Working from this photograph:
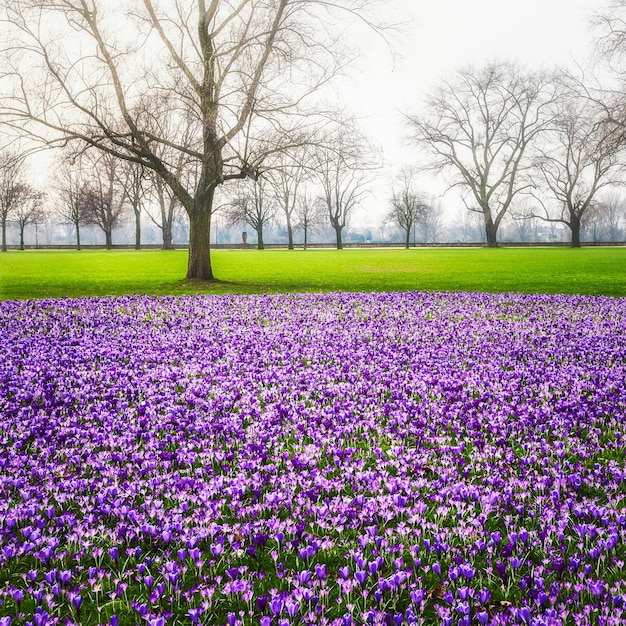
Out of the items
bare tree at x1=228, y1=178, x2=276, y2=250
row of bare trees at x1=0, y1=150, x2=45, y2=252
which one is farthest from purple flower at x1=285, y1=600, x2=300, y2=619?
row of bare trees at x1=0, y1=150, x2=45, y2=252

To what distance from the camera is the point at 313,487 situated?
13.0ft

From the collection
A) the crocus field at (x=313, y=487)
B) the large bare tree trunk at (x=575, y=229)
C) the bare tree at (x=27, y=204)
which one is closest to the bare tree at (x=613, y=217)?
the large bare tree trunk at (x=575, y=229)

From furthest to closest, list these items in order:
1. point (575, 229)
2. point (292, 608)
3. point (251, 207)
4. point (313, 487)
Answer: point (251, 207), point (575, 229), point (313, 487), point (292, 608)

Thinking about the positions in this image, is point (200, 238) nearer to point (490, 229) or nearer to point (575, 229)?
point (490, 229)

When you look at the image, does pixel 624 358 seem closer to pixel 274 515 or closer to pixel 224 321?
pixel 274 515

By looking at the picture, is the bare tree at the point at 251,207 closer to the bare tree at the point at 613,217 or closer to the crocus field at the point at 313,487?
the crocus field at the point at 313,487

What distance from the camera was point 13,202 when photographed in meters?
76.5

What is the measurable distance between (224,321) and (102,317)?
3188 mm

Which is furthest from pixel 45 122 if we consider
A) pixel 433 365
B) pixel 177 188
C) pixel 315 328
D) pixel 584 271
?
pixel 584 271

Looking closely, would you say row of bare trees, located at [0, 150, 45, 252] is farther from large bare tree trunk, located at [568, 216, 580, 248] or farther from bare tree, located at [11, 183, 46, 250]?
large bare tree trunk, located at [568, 216, 580, 248]

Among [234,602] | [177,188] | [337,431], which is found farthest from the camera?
[177,188]

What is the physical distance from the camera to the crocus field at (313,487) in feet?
8.95

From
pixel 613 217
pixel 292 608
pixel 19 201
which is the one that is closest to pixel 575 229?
pixel 292 608

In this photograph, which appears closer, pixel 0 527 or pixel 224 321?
pixel 0 527
